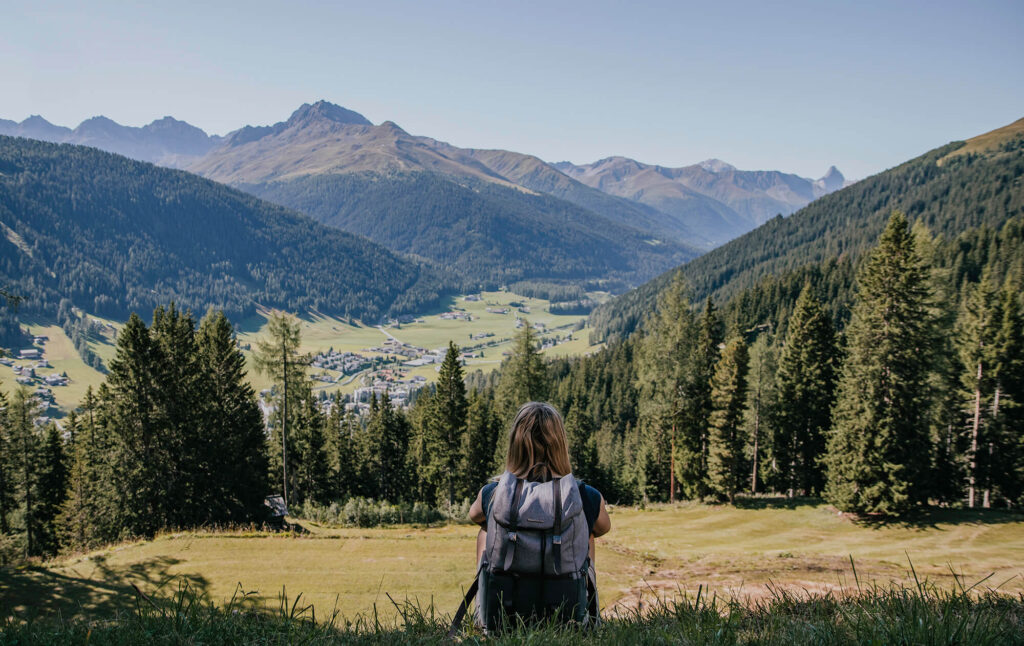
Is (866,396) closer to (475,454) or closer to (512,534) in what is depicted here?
(512,534)

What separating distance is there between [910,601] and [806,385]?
28403mm

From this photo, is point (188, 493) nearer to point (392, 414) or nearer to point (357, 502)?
point (357, 502)

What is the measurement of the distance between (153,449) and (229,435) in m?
3.60

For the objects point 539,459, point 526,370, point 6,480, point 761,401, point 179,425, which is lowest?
point 6,480

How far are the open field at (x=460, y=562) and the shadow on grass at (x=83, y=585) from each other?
41mm

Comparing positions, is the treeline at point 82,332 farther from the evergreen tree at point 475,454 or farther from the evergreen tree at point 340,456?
the evergreen tree at point 475,454

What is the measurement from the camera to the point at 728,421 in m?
28.2

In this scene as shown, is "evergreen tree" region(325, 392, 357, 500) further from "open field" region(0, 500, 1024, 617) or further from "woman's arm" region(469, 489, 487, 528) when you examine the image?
"woman's arm" region(469, 489, 487, 528)

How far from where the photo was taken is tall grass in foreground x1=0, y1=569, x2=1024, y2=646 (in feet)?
10.1

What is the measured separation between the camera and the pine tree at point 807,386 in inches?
1123

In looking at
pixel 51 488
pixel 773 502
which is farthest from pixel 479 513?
pixel 51 488

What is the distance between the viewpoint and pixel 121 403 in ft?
75.7

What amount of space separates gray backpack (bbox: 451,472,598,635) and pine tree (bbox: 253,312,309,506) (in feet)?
98.1

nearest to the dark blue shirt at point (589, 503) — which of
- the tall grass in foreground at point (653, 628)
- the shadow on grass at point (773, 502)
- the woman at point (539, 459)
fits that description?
the woman at point (539, 459)
